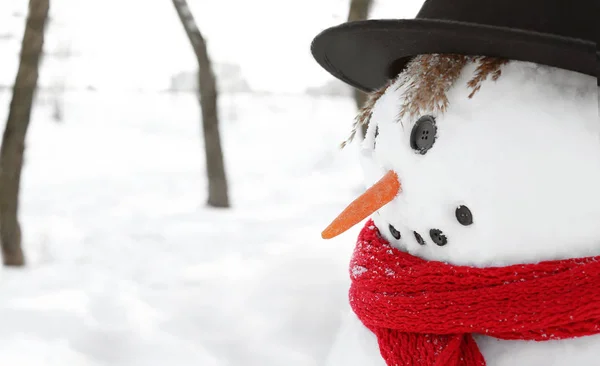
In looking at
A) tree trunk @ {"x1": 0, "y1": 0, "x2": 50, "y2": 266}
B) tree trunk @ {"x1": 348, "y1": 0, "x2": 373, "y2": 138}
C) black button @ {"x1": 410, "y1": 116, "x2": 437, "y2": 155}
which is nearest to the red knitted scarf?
black button @ {"x1": 410, "y1": 116, "x2": 437, "y2": 155}

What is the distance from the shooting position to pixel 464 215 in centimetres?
119

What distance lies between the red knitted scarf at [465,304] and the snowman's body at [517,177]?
4 centimetres

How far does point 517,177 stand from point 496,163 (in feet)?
0.17

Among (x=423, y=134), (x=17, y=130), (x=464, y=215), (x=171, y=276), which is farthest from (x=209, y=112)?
(x=464, y=215)

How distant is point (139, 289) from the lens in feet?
8.70

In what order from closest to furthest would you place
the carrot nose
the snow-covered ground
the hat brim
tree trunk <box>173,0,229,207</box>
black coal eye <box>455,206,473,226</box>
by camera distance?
the hat brim < black coal eye <box>455,206,473,226</box> < the carrot nose < the snow-covered ground < tree trunk <box>173,0,229,207</box>

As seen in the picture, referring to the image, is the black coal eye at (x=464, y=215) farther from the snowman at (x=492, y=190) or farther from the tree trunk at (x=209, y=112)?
the tree trunk at (x=209, y=112)

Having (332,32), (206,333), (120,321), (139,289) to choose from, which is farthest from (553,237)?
(139,289)

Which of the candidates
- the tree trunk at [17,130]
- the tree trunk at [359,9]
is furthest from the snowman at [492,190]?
the tree trunk at [359,9]

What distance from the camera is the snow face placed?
1113 millimetres

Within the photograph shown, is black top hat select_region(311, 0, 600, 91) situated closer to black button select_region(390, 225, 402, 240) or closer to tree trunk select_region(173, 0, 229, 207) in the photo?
black button select_region(390, 225, 402, 240)

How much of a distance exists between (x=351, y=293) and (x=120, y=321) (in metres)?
1.19

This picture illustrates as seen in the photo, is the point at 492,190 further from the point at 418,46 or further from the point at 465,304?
the point at 418,46

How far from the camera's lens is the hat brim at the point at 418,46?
40.7 inches
